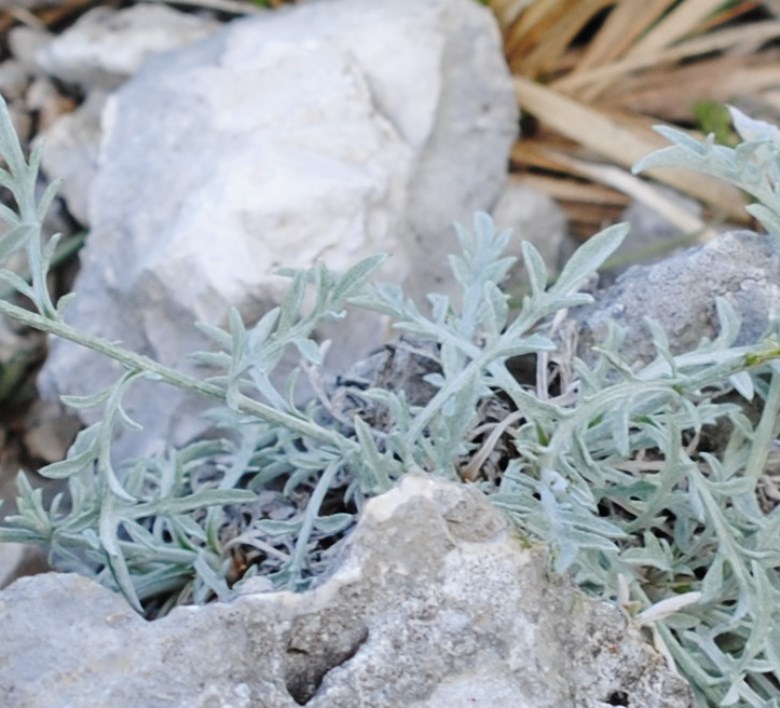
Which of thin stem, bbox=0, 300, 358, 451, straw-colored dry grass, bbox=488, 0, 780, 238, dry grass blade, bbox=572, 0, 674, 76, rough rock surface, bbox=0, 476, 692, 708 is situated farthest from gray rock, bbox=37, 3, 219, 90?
rough rock surface, bbox=0, 476, 692, 708

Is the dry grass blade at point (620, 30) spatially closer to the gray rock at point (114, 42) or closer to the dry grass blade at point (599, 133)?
the dry grass blade at point (599, 133)

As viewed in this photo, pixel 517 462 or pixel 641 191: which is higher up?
pixel 517 462

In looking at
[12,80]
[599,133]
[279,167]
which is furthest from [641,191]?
[12,80]

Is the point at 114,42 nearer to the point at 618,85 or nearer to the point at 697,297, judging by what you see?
the point at 618,85

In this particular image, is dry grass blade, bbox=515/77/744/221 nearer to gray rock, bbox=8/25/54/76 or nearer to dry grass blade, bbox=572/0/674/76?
dry grass blade, bbox=572/0/674/76

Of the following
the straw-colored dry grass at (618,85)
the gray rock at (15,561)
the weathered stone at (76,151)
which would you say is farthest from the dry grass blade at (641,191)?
the gray rock at (15,561)

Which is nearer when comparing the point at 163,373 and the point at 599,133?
the point at 163,373
